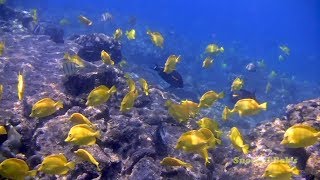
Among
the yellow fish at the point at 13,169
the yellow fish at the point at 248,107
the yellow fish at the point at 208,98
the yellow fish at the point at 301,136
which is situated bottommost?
the yellow fish at the point at 13,169

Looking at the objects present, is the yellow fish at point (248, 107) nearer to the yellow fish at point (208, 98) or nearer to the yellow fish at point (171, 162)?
the yellow fish at point (208, 98)

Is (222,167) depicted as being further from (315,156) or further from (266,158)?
(315,156)

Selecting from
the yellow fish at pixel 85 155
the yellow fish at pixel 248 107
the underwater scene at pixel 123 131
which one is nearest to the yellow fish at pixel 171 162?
the underwater scene at pixel 123 131

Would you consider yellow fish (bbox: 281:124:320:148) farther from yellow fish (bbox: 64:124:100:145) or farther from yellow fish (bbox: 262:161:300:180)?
yellow fish (bbox: 64:124:100:145)

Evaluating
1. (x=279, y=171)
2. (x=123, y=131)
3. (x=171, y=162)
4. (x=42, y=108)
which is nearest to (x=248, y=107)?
(x=279, y=171)

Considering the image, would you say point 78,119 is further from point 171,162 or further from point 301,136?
point 301,136

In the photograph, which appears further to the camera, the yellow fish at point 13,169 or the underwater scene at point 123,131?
the underwater scene at point 123,131

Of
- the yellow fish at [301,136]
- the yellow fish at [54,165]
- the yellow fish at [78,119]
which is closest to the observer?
the yellow fish at [54,165]

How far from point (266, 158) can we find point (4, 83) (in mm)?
8044

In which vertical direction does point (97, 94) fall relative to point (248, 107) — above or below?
below

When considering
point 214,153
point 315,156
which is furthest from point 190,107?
point 315,156

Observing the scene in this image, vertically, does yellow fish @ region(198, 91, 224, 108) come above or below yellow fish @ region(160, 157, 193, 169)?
above

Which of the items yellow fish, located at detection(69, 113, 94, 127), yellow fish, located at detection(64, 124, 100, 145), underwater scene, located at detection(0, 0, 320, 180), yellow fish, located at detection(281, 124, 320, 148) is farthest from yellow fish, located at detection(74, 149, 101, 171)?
yellow fish, located at detection(281, 124, 320, 148)

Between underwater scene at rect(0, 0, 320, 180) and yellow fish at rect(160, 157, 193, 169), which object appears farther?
yellow fish at rect(160, 157, 193, 169)
